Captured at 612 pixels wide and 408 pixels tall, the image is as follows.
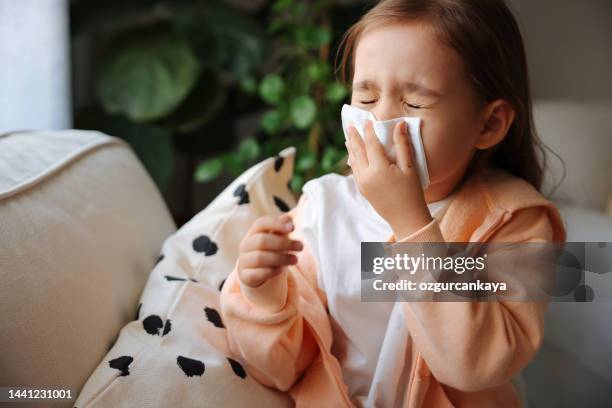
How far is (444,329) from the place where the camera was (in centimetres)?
69

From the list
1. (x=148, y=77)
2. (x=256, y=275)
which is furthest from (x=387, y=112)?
(x=148, y=77)

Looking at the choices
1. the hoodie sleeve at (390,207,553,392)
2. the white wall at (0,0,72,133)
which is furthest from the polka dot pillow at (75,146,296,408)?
the white wall at (0,0,72,133)

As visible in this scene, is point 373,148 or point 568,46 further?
point 568,46

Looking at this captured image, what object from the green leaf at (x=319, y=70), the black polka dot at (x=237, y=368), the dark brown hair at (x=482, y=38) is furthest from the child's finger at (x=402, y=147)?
the green leaf at (x=319, y=70)

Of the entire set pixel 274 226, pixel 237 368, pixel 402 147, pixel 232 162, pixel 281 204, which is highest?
pixel 402 147

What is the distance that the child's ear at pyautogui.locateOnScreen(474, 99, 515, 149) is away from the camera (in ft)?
2.54

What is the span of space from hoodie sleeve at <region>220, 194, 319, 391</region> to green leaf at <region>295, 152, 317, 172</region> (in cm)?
97

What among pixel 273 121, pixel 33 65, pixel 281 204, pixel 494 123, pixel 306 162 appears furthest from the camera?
pixel 273 121

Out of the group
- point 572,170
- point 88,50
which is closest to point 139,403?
point 572,170

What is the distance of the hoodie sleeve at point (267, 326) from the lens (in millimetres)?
752

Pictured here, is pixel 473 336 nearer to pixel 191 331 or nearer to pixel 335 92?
pixel 191 331

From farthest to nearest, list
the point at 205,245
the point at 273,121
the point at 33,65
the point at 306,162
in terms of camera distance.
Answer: the point at 273,121, the point at 306,162, the point at 33,65, the point at 205,245

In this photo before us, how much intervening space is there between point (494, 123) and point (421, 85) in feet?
0.49

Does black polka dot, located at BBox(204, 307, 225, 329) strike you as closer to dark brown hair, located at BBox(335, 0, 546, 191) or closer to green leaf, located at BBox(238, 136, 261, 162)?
dark brown hair, located at BBox(335, 0, 546, 191)
